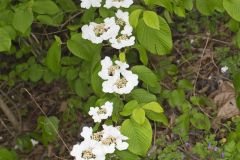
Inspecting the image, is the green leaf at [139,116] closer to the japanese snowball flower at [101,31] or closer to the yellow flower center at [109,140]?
the yellow flower center at [109,140]

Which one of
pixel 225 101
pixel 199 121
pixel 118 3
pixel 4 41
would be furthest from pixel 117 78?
pixel 225 101

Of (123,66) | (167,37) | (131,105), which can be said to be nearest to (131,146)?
(131,105)

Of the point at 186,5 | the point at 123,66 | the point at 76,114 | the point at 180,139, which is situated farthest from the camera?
the point at 76,114

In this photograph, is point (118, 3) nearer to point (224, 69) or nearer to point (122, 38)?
point (122, 38)

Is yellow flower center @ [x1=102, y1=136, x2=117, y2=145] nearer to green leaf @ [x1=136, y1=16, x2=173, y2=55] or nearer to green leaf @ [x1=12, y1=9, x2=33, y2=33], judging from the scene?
green leaf @ [x1=136, y1=16, x2=173, y2=55]

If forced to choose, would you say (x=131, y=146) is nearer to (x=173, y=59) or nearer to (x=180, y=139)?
(x=180, y=139)

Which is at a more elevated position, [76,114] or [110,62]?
[110,62]
